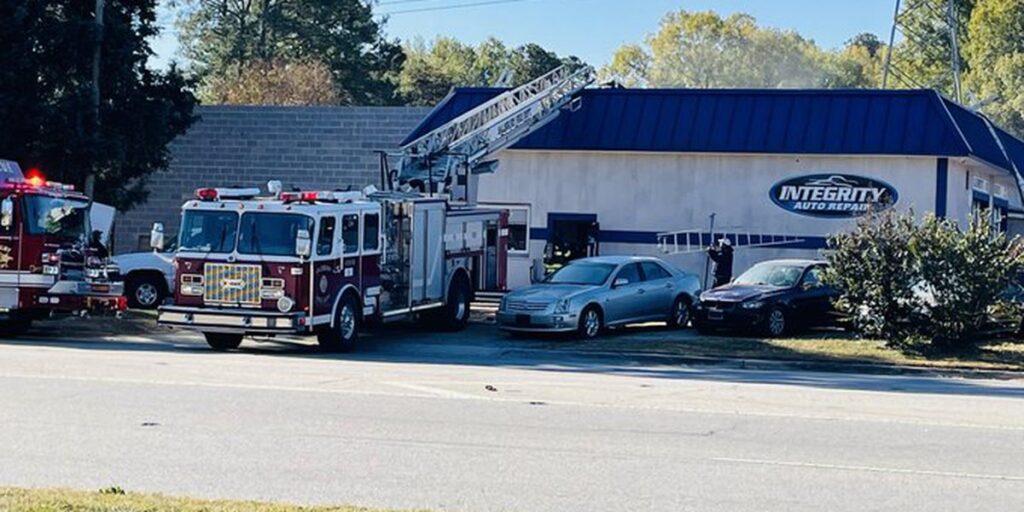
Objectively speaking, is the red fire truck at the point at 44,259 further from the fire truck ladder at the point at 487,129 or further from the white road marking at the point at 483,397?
the fire truck ladder at the point at 487,129

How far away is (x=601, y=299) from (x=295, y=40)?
52.8 m

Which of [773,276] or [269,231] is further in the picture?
[773,276]

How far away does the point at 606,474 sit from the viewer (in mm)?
10906

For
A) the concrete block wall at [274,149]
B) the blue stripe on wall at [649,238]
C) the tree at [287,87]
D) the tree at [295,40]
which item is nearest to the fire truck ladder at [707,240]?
the blue stripe on wall at [649,238]

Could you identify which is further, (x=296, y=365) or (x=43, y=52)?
(x=43, y=52)

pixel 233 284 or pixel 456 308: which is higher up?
pixel 233 284

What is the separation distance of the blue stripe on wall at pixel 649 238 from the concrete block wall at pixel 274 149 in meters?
6.59

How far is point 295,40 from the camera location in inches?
2963

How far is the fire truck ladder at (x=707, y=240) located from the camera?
110ft

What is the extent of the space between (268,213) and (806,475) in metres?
12.7

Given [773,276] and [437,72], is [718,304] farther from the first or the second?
[437,72]

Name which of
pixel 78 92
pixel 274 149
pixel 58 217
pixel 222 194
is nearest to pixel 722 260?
pixel 222 194

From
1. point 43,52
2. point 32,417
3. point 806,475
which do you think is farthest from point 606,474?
point 43,52

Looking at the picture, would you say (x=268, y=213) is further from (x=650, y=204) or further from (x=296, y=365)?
(x=650, y=204)
